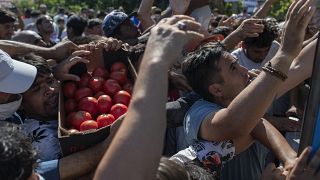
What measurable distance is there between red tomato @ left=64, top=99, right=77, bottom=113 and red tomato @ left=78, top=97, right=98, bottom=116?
50 millimetres

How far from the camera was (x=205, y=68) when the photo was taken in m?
2.24

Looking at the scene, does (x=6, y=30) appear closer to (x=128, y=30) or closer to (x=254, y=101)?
(x=128, y=30)

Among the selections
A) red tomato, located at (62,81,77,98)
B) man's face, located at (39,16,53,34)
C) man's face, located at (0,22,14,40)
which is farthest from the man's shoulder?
man's face, located at (39,16,53,34)

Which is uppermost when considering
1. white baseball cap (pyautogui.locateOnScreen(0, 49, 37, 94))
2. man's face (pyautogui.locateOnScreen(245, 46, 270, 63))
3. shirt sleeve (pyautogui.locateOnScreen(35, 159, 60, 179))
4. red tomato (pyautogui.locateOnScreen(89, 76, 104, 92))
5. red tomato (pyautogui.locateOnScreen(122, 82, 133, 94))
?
white baseball cap (pyautogui.locateOnScreen(0, 49, 37, 94))

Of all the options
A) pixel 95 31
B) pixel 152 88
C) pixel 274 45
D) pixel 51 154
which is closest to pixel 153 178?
pixel 152 88

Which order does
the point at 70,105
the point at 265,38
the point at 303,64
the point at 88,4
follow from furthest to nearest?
1. the point at 88,4
2. the point at 265,38
3. the point at 70,105
4. the point at 303,64

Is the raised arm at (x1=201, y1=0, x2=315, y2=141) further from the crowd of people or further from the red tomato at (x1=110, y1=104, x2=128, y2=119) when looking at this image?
the red tomato at (x1=110, y1=104, x2=128, y2=119)

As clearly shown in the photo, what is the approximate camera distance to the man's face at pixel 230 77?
2.21 metres

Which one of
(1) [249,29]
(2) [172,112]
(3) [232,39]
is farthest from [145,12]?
(2) [172,112]

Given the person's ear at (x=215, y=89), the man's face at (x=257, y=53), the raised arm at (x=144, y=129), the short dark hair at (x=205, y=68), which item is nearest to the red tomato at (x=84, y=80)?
the short dark hair at (x=205, y=68)

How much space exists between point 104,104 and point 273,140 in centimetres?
87

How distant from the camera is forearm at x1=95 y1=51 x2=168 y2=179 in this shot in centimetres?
122

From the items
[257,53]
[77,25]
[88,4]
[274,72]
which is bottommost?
[88,4]

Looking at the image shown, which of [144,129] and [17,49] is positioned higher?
[144,129]
